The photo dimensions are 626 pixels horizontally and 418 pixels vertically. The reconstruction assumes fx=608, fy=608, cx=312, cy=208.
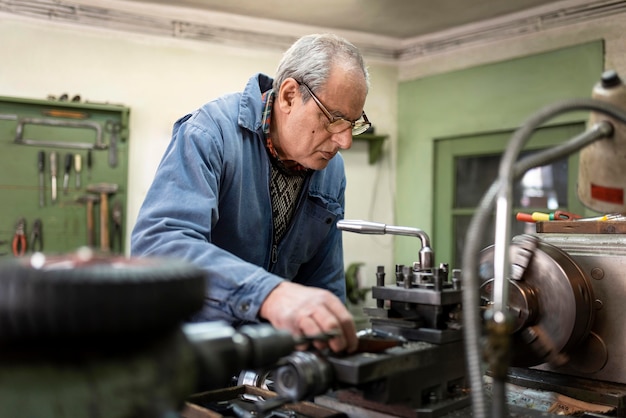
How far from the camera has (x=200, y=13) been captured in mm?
3855

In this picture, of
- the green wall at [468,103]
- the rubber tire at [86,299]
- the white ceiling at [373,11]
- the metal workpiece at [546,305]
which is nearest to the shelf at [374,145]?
the green wall at [468,103]

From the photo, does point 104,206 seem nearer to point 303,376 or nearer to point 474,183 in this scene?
point 474,183

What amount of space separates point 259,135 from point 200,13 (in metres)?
2.54

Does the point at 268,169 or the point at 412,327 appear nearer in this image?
the point at 412,327

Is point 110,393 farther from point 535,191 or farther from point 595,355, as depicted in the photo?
point 535,191

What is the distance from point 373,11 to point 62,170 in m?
2.08

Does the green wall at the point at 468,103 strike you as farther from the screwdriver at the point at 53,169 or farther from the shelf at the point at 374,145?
the screwdriver at the point at 53,169

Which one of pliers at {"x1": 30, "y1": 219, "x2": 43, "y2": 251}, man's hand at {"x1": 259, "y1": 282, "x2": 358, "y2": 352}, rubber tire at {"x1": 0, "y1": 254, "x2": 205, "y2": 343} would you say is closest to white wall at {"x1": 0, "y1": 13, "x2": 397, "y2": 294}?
pliers at {"x1": 30, "y1": 219, "x2": 43, "y2": 251}

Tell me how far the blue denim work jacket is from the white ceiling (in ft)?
6.77

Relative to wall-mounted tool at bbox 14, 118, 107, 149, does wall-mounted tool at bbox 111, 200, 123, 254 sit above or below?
below

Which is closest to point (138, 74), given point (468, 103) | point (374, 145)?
point (374, 145)

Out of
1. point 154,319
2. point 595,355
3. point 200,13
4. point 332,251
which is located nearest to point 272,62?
point 200,13

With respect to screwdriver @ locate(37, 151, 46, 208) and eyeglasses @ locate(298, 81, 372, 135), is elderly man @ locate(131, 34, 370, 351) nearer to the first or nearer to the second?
eyeglasses @ locate(298, 81, 372, 135)

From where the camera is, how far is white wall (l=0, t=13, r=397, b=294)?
3.45 m
